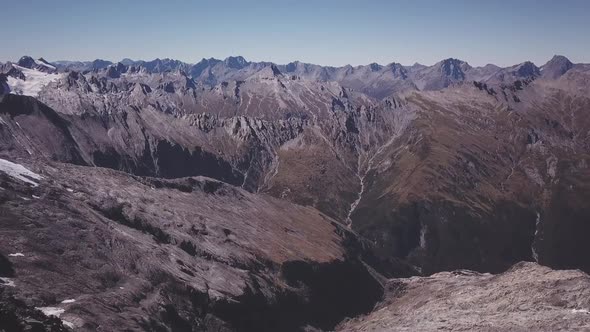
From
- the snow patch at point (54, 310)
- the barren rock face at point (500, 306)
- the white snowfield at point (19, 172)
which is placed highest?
the white snowfield at point (19, 172)

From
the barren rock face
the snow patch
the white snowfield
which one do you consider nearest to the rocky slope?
the snow patch

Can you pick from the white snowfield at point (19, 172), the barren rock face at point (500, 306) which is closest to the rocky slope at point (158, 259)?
the white snowfield at point (19, 172)

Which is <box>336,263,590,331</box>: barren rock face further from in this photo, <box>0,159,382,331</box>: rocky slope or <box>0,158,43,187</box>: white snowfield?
<box>0,158,43,187</box>: white snowfield

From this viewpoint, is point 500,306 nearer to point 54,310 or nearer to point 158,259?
point 158,259

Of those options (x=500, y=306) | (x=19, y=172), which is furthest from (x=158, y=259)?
(x=500, y=306)

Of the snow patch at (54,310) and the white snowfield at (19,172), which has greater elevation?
the white snowfield at (19,172)

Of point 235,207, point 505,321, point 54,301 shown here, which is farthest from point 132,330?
point 235,207

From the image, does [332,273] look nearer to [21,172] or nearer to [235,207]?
[235,207]

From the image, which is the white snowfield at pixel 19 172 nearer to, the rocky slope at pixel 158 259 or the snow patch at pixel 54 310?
the rocky slope at pixel 158 259
